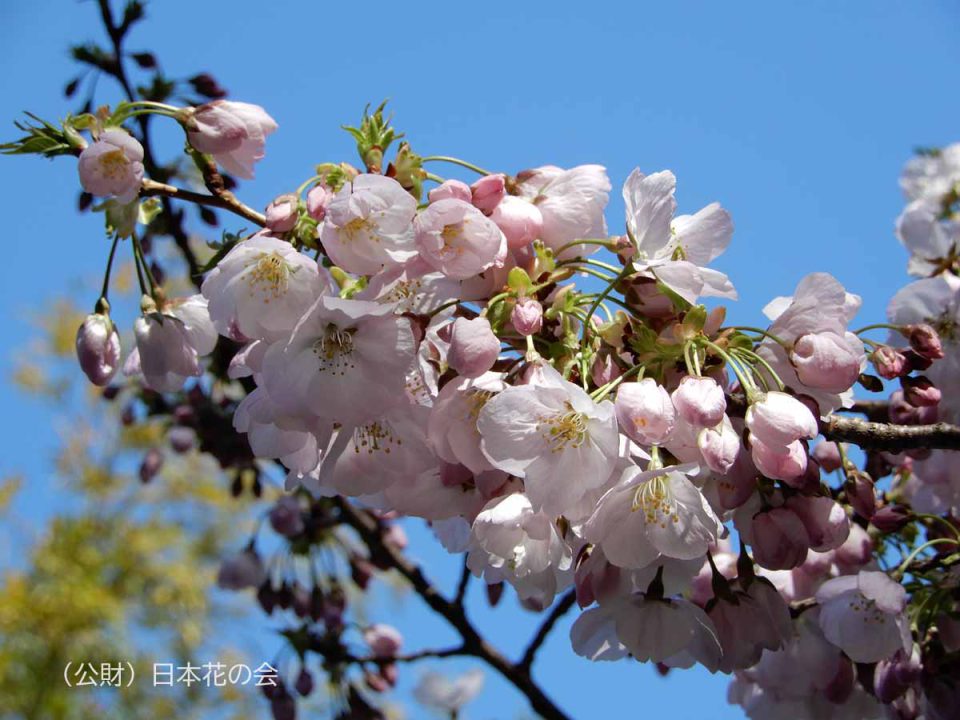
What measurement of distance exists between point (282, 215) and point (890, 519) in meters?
1.18

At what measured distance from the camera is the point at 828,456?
5.07 ft

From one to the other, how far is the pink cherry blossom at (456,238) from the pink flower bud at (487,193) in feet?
0.26

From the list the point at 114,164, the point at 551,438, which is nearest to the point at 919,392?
the point at 551,438

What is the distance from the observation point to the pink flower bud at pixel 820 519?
49.6 inches

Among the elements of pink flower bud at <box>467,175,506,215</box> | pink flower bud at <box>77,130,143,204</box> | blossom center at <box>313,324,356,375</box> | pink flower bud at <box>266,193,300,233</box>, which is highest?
pink flower bud at <box>77,130,143,204</box>

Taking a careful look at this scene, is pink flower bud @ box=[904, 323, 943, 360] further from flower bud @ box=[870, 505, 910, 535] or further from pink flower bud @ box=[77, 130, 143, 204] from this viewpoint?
pink flower bud @ box=[77, 130, 143, 204]

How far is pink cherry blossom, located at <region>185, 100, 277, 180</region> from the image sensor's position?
1.56 m

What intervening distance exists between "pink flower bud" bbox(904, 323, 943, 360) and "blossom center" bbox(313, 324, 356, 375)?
Result: 2.72ft

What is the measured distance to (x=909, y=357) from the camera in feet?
4.53

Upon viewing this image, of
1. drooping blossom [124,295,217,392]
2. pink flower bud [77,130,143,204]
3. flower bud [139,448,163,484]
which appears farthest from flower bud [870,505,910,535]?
flower bud [139,448,163,484]

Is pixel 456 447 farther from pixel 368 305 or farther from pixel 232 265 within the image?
pixel 232 265

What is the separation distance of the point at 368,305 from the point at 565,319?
30 cm

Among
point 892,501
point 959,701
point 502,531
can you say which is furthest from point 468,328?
point 892,501

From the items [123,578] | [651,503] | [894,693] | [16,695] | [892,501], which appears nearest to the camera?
[651,503]
